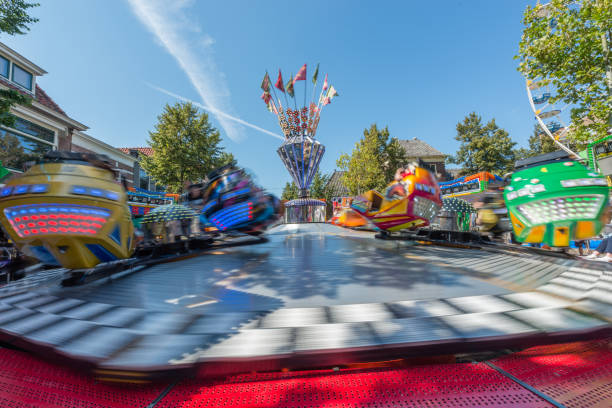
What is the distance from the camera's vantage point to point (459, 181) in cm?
1769

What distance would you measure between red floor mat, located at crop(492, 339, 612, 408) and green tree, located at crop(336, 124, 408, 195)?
2087 centimetres

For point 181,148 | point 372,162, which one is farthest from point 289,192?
point 181,148

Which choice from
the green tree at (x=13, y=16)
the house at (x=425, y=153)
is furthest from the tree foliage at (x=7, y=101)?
the house at (x=425, y=153)

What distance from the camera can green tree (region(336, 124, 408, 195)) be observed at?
71.6ft

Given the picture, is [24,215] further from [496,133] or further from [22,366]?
[496,133]

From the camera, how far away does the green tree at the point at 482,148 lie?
91.1ft

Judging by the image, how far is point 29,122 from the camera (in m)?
12.9

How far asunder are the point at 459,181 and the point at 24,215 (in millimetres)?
21098

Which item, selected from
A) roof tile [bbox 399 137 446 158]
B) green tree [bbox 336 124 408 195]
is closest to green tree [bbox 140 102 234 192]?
green tree [bbox 336 124 408 195]

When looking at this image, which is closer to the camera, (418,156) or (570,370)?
(570,370)

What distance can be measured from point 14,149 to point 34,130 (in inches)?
69.5

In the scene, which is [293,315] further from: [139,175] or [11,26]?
[139,175]

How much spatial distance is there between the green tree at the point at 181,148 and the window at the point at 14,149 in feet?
18.0

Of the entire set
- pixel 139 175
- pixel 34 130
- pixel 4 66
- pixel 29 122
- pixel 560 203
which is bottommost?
pixel 560 203
